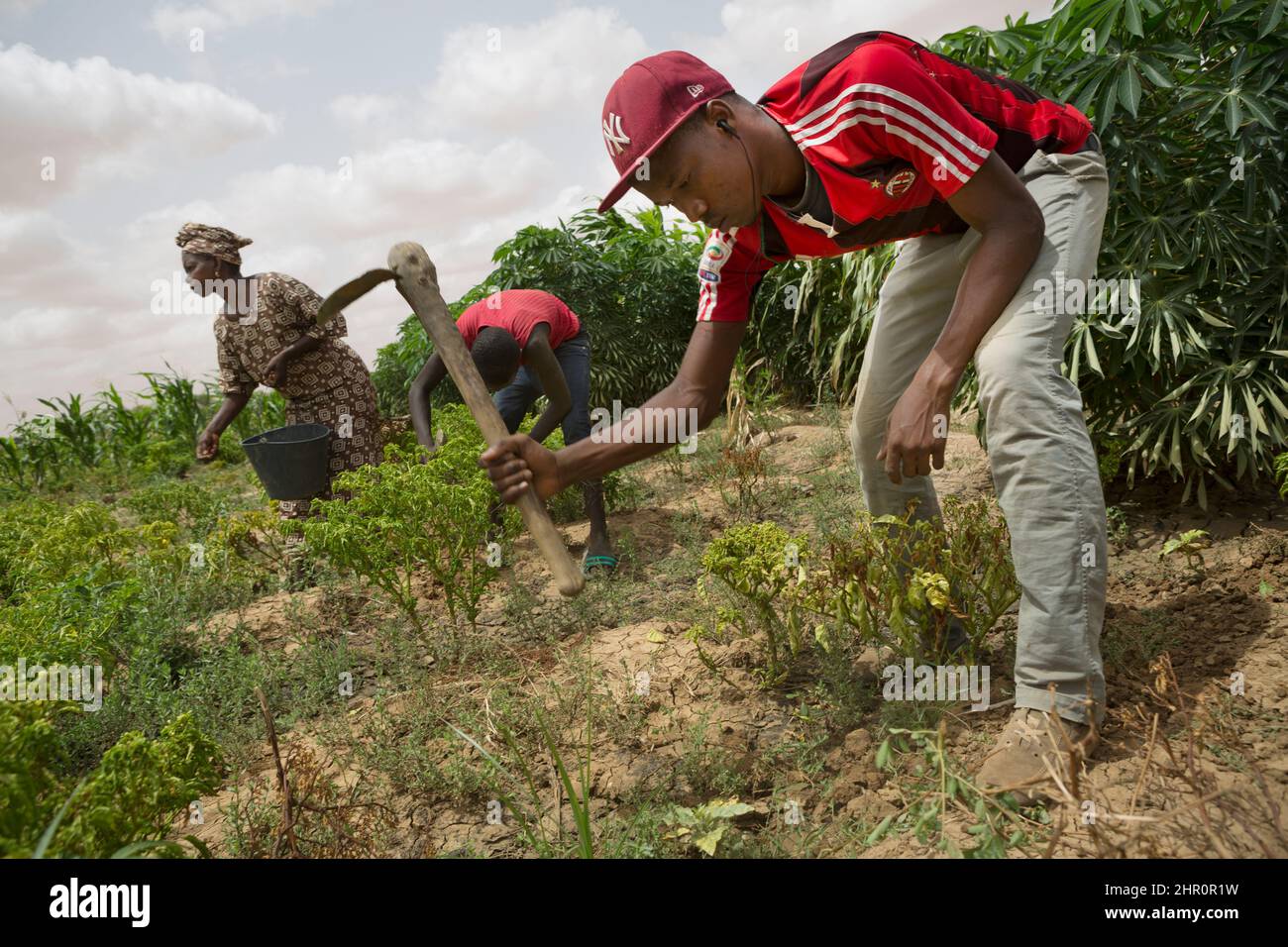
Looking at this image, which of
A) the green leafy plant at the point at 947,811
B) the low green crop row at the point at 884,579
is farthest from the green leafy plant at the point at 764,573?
the green leafy plant at the point at 947,811

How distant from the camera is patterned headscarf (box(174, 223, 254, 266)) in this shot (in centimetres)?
390

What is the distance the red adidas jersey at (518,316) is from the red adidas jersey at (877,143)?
6.06 ft

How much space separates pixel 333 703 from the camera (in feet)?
9.05

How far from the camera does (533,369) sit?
4.00 meters

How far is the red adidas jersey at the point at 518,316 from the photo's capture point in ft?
13.0

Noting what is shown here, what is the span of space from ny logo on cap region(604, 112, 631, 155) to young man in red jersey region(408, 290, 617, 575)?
2.08 meters

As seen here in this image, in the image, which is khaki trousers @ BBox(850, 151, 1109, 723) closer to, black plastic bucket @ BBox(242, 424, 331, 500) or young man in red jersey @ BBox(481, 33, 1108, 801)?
young man in red jersey @ BBox(481, 33, 1108, 801)

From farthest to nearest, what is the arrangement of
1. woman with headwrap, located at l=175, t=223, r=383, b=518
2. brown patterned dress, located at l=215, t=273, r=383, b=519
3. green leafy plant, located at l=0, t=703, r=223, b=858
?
brown patterned dress, located at l=215, t=273, r=383, b=519, woman with headwrap, located at l=175, t=223, r=383, b=518, green leafy plant, located at l=0, t=703, r=223, b=858

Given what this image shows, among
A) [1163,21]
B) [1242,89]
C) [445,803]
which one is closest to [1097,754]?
[445,803]

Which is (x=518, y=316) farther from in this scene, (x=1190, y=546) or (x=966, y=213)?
(x=1190, y=546)

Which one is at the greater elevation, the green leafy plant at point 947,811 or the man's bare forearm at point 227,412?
the man's bare forearm at point 227,412

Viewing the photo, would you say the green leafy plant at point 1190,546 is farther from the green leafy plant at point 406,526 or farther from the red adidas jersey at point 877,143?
the green leafy plant at point 406,526

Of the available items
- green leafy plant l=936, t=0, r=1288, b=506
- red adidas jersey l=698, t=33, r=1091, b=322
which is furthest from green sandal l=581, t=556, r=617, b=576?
Result: green leafy plant l=936, t=0, r=1288, b=506
